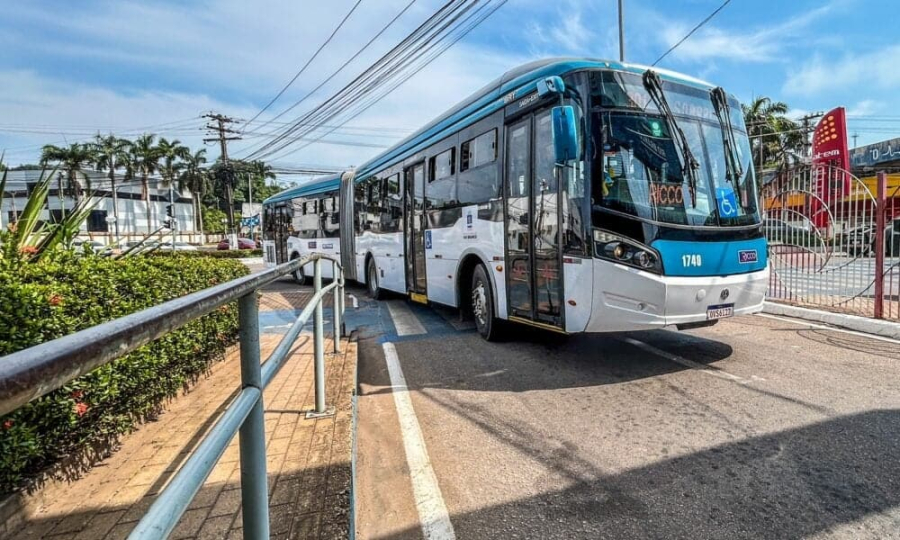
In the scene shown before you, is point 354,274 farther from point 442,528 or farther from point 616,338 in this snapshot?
point 442,528

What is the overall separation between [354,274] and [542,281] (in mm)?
8797

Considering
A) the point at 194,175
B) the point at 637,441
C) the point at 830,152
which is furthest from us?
the point at 194,175

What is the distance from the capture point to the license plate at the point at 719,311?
5.10 meters

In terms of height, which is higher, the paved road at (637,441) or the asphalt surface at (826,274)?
the asphalt surface at (826,274)

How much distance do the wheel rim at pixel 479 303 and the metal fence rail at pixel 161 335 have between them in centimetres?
500

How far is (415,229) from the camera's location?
927cm

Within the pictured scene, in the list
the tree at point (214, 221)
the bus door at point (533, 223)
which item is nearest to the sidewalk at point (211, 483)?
the bus door at point (533, 223)

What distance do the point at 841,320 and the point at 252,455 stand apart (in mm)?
8241

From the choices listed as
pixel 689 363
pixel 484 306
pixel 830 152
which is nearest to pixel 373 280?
pixel 484 306

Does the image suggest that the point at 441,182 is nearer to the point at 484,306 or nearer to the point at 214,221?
the point at 484,306

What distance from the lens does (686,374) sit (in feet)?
17.1

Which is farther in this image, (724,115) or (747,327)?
(747,327)

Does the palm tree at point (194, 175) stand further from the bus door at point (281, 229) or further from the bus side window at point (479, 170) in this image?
the bus side window at point (479, 170)

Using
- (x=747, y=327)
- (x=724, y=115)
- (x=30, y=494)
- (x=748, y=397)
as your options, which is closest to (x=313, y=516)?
(x=30, y=494)
